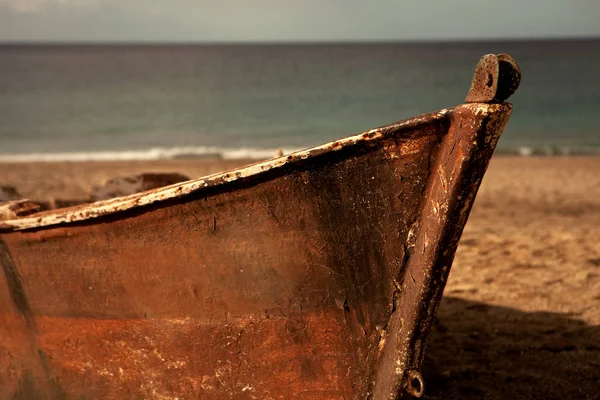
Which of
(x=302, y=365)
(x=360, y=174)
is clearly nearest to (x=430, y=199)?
(x=360, y=174)

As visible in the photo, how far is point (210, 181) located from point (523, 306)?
142 inches

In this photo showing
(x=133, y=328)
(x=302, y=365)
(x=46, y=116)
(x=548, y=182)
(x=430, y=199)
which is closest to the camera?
(x=430, y=199)

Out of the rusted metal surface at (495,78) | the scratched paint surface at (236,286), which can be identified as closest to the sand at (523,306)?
the scratched paint surface at (236,286)

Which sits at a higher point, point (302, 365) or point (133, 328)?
point (133, 328)

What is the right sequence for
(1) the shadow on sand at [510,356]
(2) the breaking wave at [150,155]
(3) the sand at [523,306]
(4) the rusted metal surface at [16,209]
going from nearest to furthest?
(4) the rusted metal surface at [16,209], (1) the shadow on sand at [510,356], (3) the sand at [523,306], (2) the breaking wave at [150,155]

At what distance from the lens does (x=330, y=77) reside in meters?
51.8

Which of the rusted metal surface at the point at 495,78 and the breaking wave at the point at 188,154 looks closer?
the rusted metal surface at the point at 495,78

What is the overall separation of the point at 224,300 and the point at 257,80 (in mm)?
49592

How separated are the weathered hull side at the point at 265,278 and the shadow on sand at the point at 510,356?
139cm

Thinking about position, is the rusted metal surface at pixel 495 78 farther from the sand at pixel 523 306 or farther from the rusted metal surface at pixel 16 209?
the rusted metal surface at pixel 16 209

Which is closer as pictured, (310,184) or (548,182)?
(310,184)

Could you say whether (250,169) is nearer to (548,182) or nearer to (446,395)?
(446,395)

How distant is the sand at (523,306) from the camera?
3818mm

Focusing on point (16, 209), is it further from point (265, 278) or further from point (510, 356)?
point (510, 356)
